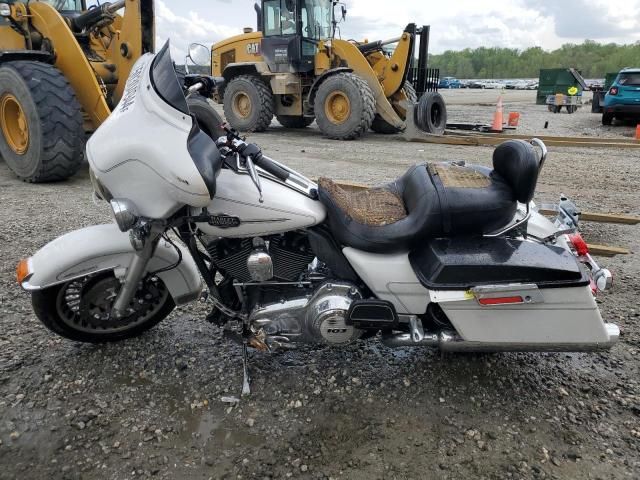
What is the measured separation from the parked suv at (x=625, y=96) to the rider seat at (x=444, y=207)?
44.3 feet

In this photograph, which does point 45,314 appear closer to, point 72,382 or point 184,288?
point 72,382

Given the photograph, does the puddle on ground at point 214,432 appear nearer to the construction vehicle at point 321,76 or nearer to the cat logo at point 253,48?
the construction vehicle at point 321,76

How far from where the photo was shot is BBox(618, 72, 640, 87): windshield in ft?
43.5

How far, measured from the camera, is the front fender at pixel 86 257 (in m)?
2.53

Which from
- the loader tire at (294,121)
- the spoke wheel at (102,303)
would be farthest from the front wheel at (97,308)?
the loader tire at (294,121)

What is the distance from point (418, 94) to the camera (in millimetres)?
11820

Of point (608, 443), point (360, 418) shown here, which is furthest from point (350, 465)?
point (608, 443)

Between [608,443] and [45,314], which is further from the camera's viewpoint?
[45,314]

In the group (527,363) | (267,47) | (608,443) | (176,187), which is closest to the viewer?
(176,187)

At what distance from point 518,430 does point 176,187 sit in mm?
1878

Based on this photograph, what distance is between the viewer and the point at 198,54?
2.67 metres

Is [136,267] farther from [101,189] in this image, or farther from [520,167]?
[520,167]

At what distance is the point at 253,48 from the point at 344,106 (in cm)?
312

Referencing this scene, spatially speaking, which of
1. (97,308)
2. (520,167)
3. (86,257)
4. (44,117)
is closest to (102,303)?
(97,308)
